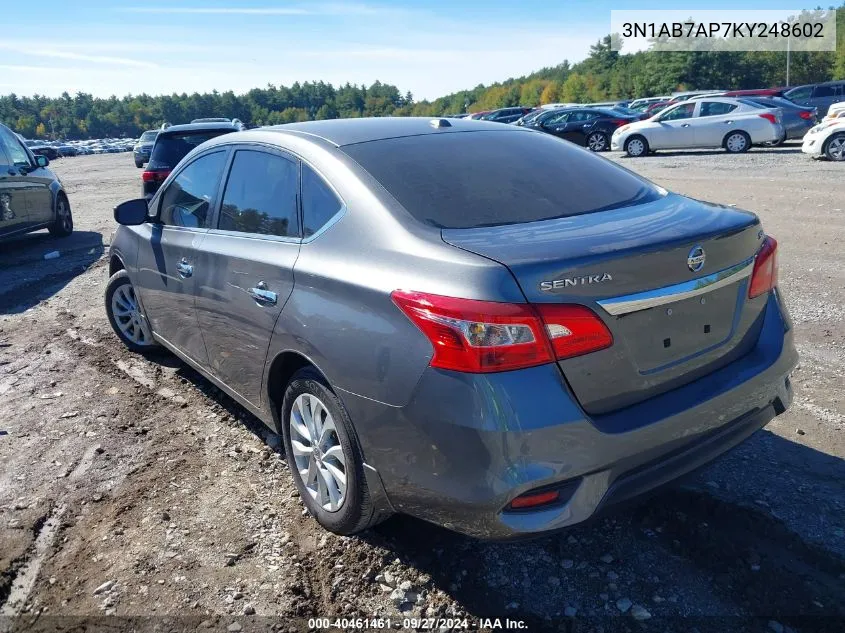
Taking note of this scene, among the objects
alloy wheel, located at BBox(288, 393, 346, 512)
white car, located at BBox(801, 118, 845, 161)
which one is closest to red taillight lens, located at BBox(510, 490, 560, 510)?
alloy wheel, located at BBox(288, 393, 346, 512)

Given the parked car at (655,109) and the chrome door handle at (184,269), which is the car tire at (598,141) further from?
the chrome door handle at (184,269)

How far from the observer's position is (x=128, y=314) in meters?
5.52

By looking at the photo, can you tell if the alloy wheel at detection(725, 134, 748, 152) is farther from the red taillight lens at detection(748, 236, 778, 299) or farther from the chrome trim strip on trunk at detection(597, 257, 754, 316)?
the chrome trim strip on trunk at detection(597, 257, 754, 316)

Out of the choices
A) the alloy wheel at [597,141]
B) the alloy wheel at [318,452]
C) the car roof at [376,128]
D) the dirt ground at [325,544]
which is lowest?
the dirt ground at [325,544]

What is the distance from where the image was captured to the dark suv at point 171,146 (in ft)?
37.3

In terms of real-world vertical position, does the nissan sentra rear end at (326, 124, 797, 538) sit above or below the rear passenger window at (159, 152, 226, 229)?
below

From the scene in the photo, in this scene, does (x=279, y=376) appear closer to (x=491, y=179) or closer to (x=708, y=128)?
(x=491, y=179)

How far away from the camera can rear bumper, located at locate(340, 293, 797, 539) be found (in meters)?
2.22

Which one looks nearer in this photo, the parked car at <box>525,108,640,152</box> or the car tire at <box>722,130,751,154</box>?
the car tire at <box>722,130,751,154</box>

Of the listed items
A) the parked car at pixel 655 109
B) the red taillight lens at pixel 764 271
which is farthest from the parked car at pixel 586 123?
the red taillight lens at pixel 764 271

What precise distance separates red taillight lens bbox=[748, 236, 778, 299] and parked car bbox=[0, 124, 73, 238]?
9.83 m

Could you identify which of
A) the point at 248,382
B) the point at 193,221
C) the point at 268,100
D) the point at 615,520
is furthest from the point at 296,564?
the point at 268,100

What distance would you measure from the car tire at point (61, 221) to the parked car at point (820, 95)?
79.2 feet

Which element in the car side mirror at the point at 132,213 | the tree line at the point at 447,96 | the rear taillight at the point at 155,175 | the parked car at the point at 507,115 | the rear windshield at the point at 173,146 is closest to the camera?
the car side mirror at the point at 132,213
